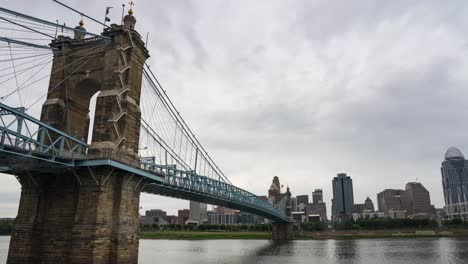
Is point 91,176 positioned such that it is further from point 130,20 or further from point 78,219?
point 130,20

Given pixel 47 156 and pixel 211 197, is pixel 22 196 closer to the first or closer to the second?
pixel 47 156

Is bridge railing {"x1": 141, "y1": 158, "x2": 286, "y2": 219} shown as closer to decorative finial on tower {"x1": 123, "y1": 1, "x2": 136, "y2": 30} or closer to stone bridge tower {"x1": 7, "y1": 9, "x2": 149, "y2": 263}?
stone bridge tower {"x1": 7, "y1": 9, "x2": 149, "y2": 263}

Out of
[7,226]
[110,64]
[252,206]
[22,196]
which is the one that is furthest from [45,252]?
[7,226]

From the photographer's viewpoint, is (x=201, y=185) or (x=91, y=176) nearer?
(x=91, y=176)

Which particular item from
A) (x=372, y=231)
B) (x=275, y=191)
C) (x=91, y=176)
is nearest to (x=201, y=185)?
(x=91, y=176)

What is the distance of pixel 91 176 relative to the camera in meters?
33.1

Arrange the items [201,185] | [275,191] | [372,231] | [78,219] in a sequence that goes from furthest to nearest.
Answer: [275,191]
[372,231]
[201,185]
[78,219]

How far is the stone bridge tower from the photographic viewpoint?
32469mm

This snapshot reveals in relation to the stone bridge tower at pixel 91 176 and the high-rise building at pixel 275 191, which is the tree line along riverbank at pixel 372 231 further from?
the stone bridge tower at pixel 91 176

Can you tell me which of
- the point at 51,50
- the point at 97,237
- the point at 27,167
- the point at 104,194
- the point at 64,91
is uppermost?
the point at 51,50

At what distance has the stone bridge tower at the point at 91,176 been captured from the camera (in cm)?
3247

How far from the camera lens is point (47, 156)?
30734mm

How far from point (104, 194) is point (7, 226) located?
140 m

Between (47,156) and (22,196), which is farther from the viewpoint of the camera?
(22,196)
